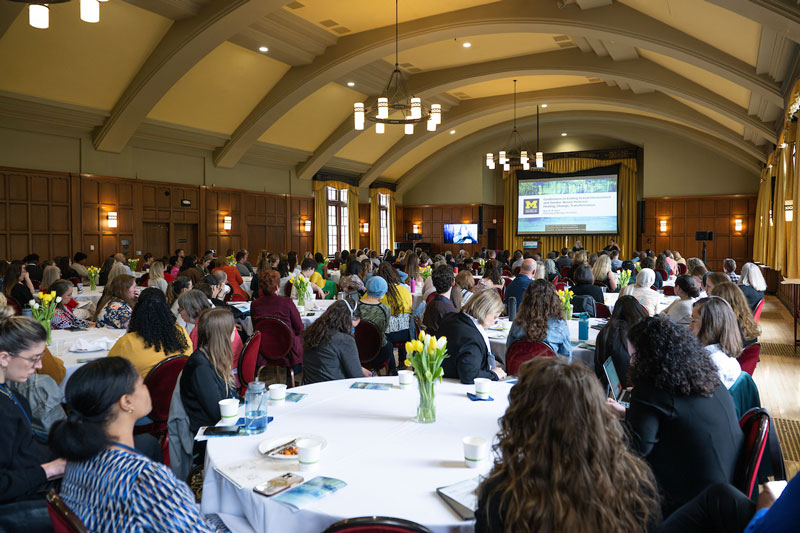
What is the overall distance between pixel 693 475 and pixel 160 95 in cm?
1216

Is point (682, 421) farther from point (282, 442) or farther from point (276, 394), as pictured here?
point (276, 394)

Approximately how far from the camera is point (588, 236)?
21.6m

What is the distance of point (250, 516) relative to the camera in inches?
79.8

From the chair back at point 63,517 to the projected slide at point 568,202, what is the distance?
70.1 ft

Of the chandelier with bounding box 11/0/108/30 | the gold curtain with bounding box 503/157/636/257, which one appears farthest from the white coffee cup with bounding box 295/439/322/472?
the gold curtain with bounding box 503/157/636/257

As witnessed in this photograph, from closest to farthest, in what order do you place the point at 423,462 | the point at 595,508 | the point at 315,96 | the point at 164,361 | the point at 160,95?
the point at 595,508
the point at 423,462
the point at 164,361
the point at 160,95
the point at 315,96

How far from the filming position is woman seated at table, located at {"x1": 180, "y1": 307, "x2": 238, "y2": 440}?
117 inches

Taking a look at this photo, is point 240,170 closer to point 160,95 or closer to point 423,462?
point 160,95

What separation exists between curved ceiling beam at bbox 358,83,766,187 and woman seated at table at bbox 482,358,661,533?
52.1ft

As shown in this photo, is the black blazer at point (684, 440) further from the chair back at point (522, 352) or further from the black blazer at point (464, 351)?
the chair back at point (522, 352)

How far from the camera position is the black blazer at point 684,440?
205cm

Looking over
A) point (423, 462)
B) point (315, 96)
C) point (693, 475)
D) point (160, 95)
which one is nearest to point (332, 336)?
point (423, 462)

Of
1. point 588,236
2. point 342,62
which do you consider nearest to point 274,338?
point 342,62

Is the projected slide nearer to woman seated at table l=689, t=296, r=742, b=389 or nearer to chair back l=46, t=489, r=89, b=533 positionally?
woman seated at table l=689, t=296, r=742, b=389
